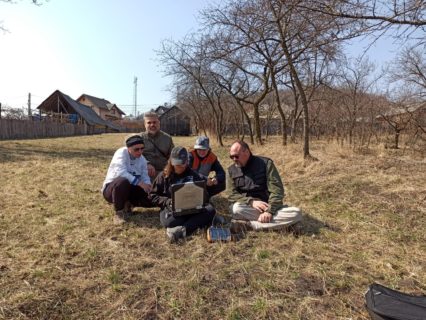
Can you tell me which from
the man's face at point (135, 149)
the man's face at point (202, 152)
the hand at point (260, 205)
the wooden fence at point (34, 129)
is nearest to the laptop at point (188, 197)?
the hand at point (260, 205)

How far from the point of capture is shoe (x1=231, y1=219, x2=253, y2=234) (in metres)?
3.52

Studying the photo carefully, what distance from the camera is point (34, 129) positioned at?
72.9ft

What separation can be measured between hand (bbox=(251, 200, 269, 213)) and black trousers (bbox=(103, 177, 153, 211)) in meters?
1.30

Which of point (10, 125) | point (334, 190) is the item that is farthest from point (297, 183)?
point (10, 125)

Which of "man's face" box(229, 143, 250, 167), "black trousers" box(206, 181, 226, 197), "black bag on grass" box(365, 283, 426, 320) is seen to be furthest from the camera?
"black trousers" box(206, 181, 226, 197)

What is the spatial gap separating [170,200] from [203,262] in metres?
0.99

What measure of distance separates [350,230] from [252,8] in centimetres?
533

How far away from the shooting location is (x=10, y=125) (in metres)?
19.1

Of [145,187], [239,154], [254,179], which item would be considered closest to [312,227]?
[254,179]

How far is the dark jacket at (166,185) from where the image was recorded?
370 centimetres

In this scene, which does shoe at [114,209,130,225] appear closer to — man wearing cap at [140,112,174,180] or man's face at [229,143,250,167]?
man wearing cap at [140,112,174,180]

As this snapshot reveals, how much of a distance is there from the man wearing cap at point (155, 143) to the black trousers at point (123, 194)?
27.5 inches

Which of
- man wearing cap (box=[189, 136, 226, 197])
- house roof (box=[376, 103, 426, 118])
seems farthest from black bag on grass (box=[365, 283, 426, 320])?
Result: house roof (box=[376, 103, 426, 118])

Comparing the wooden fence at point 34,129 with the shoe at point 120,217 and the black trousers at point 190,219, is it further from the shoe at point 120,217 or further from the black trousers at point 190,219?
the black trousers at point 190,219
